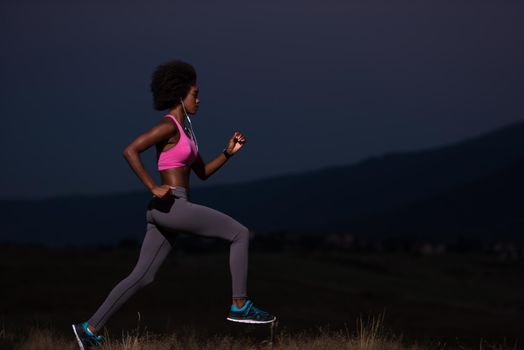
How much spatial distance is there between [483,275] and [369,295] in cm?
2725

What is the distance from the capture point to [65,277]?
1249 inches

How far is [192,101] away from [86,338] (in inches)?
88.0

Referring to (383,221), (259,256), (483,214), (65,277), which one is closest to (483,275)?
(259,256)

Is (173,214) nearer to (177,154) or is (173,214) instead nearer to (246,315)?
(177,154)

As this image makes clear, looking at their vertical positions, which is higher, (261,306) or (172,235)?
(172,235)

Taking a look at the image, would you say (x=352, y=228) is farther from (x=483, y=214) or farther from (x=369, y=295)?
(x=369, y=295)

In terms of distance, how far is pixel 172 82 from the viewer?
8.30m

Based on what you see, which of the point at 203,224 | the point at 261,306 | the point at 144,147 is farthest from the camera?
the point at 261,306

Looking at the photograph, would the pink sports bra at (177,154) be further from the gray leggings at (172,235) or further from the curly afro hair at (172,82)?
the curly afro hair at (172,82)

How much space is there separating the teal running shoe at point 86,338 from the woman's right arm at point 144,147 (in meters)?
1.37

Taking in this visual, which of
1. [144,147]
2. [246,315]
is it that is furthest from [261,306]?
[144,147]

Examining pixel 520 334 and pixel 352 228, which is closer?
pixel 520 334

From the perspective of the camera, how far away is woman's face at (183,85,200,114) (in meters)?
8.34

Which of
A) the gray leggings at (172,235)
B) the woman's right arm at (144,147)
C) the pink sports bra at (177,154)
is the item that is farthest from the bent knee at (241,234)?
the woman's right arm at (144,147)
